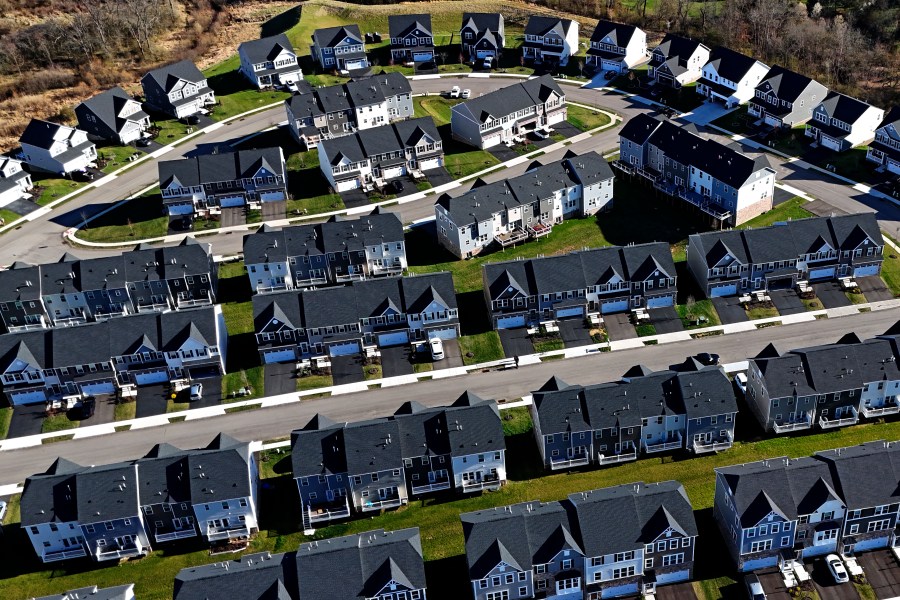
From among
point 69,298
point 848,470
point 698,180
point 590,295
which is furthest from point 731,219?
point 69,298

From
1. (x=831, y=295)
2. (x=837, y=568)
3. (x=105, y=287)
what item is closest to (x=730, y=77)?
(x=831, y=295)

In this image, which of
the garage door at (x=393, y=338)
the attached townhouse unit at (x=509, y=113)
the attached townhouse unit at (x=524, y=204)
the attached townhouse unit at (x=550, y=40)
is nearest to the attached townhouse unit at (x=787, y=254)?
the attached townhouse unit at (x=524, y=204)

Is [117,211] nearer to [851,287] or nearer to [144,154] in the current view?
[144,154]

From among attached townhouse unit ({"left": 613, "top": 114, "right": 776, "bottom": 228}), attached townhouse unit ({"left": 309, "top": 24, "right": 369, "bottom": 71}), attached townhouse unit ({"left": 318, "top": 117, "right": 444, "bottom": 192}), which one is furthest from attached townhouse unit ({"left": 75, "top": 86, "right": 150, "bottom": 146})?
attached townhouse unit ({"left": 613, "top": 114, "right": 776, "bottom": 228})

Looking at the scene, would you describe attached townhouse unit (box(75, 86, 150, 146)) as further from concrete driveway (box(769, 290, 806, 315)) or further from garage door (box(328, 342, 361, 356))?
concrete driveway (box(769, 290, 806, 315))

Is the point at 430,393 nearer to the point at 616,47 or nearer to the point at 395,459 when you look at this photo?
the point at 395,459
